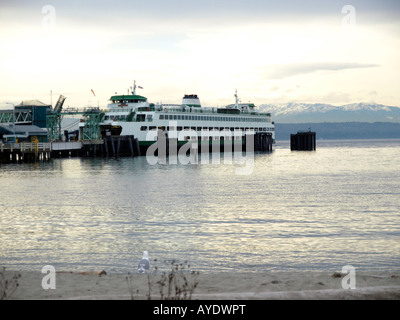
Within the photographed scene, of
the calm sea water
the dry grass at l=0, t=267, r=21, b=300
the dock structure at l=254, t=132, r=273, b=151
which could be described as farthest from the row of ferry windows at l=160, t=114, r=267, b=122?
the dry grass at l=0, t=267, r=21, b=300

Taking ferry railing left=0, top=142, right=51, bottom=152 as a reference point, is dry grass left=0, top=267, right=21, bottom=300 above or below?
below

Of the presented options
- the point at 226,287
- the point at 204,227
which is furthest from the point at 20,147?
the point at 226,287

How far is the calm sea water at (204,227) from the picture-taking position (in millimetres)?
15703

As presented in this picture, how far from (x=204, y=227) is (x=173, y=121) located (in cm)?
8590

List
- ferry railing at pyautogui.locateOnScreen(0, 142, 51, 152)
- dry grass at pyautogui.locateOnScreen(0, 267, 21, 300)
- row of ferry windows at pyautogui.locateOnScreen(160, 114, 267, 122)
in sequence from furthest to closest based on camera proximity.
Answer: row of ferry windows at pyautogui.locateOnScreen(160, 114, 267, 122), ferry railing at pyautogui.locateOnScreen(0, 142, 51, 152), dry grass at pyautogui.locateOnScreen(0, 267, 21, 300)

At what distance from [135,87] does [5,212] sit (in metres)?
85.3

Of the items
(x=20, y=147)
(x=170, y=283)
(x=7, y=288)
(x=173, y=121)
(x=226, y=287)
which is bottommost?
(x=226, y=287)

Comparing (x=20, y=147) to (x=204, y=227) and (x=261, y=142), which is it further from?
(x=261, y=142)

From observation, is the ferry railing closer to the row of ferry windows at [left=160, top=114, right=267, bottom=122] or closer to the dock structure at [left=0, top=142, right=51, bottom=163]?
the dock structure at [left=0, top=142, right=51, bottom=163]

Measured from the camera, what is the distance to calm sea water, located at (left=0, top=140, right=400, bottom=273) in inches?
618

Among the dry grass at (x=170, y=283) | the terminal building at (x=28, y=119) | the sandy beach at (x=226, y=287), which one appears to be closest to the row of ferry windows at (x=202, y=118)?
the terminal building at (x=28, y=119)

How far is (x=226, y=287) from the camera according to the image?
449 inches

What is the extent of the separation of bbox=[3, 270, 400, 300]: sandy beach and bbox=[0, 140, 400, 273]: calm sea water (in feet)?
6.63
